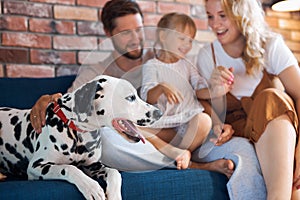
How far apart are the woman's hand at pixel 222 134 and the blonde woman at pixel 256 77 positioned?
0.07m

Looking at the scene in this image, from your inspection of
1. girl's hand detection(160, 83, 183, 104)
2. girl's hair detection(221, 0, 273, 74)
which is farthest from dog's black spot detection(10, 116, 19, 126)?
girl's hair detection(221, 0, 273, 74)

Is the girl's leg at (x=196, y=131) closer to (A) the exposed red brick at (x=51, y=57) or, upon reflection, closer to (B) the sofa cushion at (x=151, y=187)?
(B) the sofa cushion at (x=151, y=187)

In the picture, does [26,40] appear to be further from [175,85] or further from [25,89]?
[175,85]

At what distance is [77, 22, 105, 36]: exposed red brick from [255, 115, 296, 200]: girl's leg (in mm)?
1269

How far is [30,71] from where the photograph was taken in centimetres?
250

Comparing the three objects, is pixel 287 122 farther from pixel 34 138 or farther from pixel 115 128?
pixel 34 138

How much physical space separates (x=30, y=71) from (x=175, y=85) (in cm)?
95

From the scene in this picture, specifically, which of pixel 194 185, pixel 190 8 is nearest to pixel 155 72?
pixel 194 185

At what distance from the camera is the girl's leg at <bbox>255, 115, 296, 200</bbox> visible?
1.68m

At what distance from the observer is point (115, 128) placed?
158 centimetres

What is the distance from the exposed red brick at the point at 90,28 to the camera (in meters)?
2.65

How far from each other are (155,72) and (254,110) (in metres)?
0.43

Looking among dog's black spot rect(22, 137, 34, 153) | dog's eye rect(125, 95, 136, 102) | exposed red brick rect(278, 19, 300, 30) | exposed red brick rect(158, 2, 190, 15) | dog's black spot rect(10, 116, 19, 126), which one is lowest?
dog's black spot rect(22, 137, 34, 153)

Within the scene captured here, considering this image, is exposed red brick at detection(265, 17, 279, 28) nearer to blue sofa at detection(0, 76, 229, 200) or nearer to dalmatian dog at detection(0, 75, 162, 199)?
blue sofa at detection(0, 76, 229, 200)
